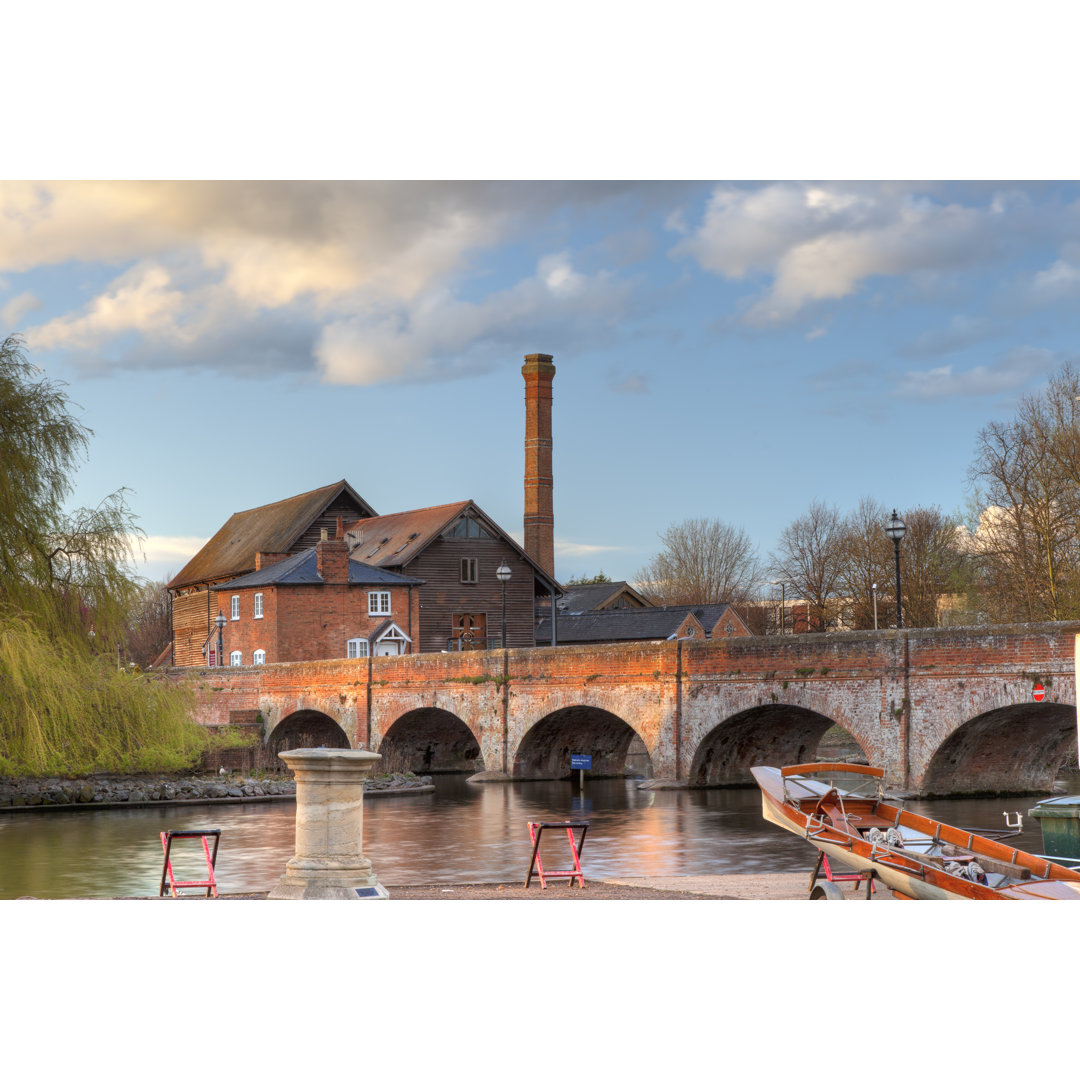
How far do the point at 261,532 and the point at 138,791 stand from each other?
1189 inches

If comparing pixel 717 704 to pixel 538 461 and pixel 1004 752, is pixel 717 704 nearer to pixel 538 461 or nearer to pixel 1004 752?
pixel 1004 752

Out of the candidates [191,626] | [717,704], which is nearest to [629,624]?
[191,626]

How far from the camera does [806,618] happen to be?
189 ft

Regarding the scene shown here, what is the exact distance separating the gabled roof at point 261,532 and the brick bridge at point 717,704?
13.2m

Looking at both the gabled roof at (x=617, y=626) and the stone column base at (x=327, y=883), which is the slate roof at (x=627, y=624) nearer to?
the gabled roof at (x=617, y=626)

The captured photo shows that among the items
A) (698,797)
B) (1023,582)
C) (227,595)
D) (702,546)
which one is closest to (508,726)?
(698,797)

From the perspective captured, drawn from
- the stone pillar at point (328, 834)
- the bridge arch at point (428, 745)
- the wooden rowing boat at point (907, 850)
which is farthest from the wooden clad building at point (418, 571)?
the stone pillar at point (328, 834)

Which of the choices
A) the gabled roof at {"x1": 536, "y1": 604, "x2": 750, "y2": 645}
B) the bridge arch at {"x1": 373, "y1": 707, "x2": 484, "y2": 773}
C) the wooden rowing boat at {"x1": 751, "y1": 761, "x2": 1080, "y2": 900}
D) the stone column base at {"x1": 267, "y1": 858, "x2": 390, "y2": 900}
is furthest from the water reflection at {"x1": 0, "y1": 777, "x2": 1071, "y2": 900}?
the gabled roof at {"x1": 536, "y1": 604, "x2": 750, "y2": 645}

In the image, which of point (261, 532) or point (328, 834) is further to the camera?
point (261, 532)

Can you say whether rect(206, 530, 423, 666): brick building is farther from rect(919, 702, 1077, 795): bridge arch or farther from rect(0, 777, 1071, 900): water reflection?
rect(919, 702, 1077, 795): bridge arch

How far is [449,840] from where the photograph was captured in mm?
21172

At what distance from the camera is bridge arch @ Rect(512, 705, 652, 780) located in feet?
108

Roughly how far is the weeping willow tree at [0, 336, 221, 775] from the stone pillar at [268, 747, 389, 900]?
1052 cm

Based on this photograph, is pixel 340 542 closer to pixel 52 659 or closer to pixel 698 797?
pixel 698 797
